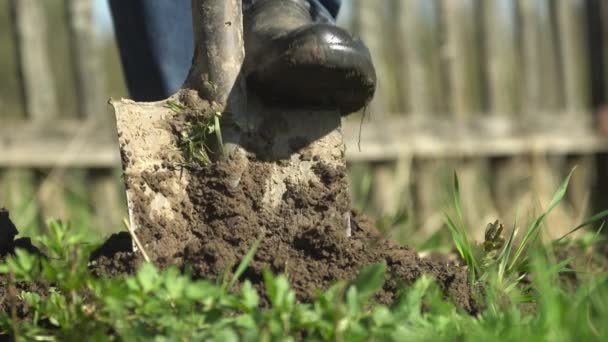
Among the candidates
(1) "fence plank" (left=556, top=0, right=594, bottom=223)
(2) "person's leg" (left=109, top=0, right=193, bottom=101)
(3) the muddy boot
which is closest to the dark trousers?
(2) "person's leg" (left=109, top=0, right=193, bottom=101)

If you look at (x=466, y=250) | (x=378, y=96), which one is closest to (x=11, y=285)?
(x=466, y=250)

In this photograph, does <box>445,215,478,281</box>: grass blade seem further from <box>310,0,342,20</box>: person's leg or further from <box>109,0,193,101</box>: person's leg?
<box>109,0,193,101</box>: person's leg

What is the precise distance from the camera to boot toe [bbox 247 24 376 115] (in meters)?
1.59

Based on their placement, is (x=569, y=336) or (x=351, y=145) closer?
(x=569, y=336)

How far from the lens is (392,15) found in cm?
535

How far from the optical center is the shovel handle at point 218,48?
1.68 meters

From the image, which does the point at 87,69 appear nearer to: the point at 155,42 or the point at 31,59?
the point at 31,59

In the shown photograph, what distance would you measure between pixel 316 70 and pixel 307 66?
0.02m

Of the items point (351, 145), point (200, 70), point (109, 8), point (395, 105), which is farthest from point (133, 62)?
point (395, 105)

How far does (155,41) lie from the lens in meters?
2.34

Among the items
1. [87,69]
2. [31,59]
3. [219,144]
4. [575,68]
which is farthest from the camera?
[575,68]

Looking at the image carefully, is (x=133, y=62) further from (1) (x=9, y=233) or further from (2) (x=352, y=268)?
(2) (x=352, y=268)

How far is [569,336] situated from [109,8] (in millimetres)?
1864

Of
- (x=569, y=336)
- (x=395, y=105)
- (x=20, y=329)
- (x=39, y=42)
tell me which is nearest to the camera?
(x=569, y=336)
